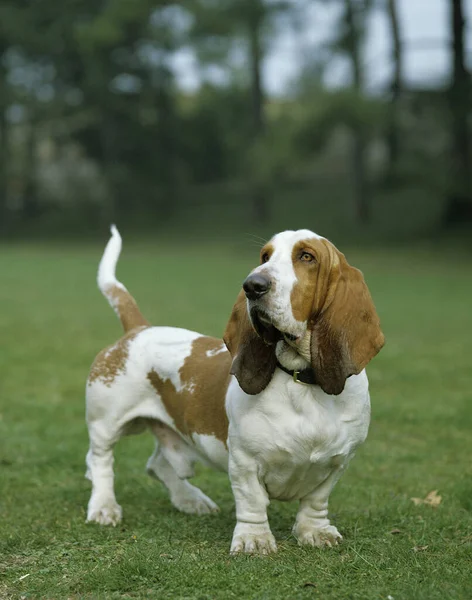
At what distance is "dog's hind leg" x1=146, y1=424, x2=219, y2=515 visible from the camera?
5.50 meters

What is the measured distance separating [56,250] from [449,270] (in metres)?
18.4

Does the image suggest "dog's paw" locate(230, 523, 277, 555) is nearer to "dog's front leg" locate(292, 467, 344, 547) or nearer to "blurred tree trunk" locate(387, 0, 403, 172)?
"dog's front leg" locate(292, 467, 344, 547)

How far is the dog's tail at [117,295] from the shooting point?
5922mm

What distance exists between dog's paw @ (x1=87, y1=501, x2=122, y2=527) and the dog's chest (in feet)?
3.84

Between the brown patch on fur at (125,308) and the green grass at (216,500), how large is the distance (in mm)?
1126

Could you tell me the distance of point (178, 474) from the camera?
5477 millimetres

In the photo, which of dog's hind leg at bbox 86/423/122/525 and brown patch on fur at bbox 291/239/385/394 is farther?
dog's hind leg at bbox 86/423/122/525

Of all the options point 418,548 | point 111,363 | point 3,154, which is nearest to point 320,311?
point 418,548

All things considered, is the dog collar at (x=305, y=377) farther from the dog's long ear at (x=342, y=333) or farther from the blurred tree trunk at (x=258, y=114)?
the blurred tree trunk at (x=258, y=114)

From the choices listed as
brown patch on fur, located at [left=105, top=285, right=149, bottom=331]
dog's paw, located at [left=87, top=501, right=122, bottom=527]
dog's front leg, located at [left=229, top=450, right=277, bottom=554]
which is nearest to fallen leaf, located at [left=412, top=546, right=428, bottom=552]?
dog's front leg, located at [left=229, top=450, right=277, bottom=554]

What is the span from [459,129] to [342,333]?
29.5 meters

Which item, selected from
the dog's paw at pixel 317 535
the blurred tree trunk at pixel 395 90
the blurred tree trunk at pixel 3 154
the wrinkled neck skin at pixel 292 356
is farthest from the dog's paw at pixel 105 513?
the blurred tree trunk at pixel 3 154

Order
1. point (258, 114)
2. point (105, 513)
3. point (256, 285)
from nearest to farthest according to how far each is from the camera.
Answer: point (256, 285) → point (105, 513) → point (258, 114)

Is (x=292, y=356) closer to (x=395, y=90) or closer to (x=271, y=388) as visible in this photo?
(x=271, y=388)
